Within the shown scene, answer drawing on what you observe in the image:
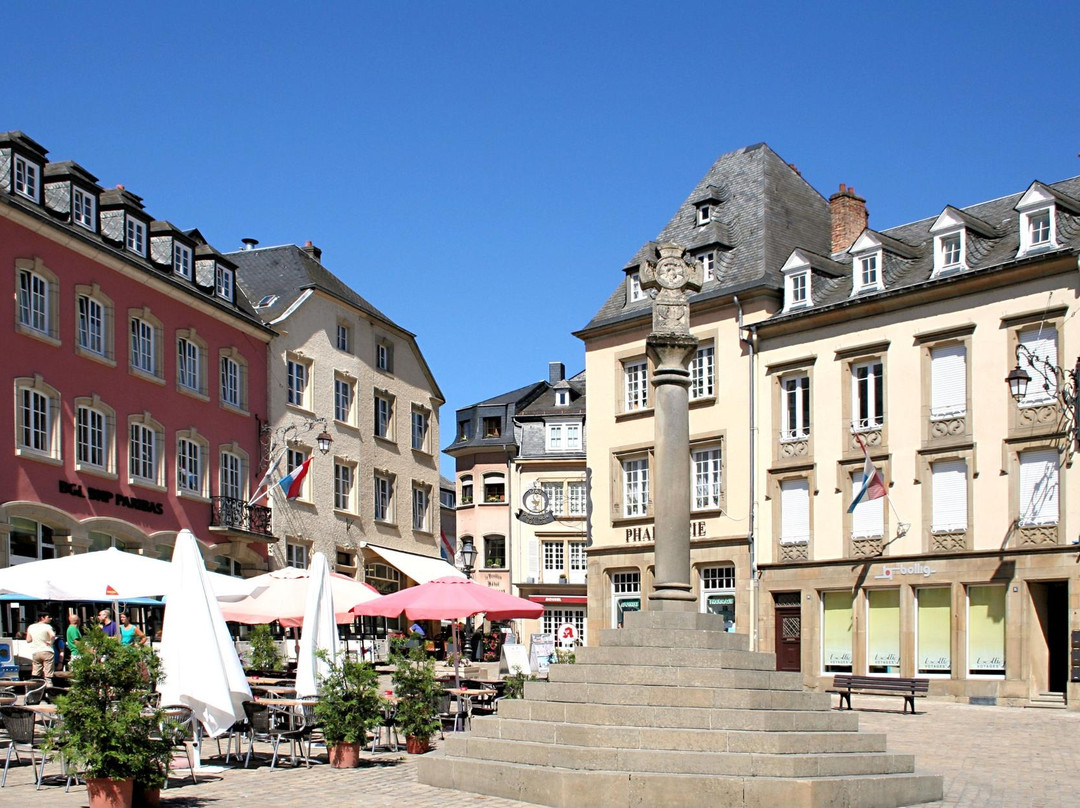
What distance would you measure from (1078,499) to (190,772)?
21565 millimetres

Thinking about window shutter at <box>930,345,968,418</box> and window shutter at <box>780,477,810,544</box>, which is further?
window shutter at <box>780,477,810,544</box>

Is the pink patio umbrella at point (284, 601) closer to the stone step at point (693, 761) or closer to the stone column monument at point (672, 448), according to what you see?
the stone column monument at point (672, 448)

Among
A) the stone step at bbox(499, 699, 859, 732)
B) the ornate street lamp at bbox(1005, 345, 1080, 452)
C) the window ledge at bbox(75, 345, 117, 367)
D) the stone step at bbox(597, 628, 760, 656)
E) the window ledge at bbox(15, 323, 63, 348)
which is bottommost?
the stone step at bbox(499, 699, 859, 732)

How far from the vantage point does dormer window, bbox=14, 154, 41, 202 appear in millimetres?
32469

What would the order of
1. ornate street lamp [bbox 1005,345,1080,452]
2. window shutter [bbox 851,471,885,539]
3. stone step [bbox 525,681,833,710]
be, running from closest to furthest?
stone step [bbox 525,681,833,710]
ornate street lamp [bbox 1005,345,1080,452]
window shutter [bbox 851,471,885,539]

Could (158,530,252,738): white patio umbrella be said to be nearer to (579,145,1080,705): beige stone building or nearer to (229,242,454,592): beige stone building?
(579,145,1080,705): beige stone building

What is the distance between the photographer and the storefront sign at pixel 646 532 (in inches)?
1582

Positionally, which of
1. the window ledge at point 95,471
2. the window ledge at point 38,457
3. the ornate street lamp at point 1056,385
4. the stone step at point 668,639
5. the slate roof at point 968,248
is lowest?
the stone step at point 668,639

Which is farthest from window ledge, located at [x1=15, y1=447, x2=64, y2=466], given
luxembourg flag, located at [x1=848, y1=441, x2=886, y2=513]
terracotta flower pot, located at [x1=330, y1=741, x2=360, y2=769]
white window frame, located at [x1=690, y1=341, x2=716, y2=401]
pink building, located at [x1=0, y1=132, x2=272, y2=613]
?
luxembourg flag, located at [x1=848, y1=441, x2=886, y2=513]

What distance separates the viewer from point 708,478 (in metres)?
40.3

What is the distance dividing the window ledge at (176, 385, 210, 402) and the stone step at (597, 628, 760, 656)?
24523mm

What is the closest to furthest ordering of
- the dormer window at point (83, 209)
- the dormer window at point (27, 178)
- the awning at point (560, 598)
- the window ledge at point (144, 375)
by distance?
the dormer window at point (27, 178), the dormer window at point (83, 209), the window ledge at point (144, 375), the awning at point (560, 598)

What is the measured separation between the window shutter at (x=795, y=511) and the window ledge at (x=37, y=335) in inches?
733

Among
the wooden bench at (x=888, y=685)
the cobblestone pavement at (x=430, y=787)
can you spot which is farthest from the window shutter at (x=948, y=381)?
the cobblestone pavement at (x=430, y=787)
